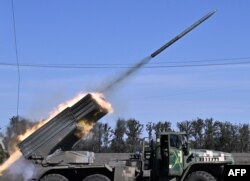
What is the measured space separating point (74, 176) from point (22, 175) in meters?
2.23

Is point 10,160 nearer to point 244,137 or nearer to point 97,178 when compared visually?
point 97,178

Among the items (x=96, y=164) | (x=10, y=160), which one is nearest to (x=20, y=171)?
(x=10, y=160)

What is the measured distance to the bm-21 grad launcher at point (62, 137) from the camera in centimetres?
2195

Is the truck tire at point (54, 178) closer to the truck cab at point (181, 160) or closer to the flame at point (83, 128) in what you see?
the flame at point (83, 128)

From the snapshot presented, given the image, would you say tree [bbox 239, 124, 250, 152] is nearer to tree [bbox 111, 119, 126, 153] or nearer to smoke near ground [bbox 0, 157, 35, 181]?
tree [bbox 111, 119, 126, 153]

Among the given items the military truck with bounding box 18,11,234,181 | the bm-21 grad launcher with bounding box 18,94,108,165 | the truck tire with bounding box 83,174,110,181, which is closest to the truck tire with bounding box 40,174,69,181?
the military truck with bounding box 18,11,234,181

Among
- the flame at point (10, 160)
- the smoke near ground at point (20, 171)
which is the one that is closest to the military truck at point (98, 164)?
the smoke near ground at point (20, 171)

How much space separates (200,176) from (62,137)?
592 cm

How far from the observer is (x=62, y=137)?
2217 cm

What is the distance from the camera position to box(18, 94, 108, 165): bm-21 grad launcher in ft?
72.0

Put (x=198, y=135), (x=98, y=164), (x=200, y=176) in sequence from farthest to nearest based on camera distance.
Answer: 1. (x=198, y=135)
2. (x=98, y=164)
3. (x=200, y=176)

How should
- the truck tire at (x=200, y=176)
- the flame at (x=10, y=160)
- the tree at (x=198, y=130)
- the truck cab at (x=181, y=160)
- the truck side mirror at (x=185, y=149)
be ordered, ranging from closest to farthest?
the truck tire at (x=200, y=176), the truck cab at (x=181, y=160), the truck side mirror at (x=185, y=149), the flame at (x=10, y=160), the tree at (x=198, y=130)

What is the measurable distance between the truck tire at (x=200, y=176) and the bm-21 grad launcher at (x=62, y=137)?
447cm

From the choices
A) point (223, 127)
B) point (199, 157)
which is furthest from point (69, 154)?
point (223, 127)
